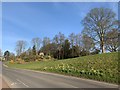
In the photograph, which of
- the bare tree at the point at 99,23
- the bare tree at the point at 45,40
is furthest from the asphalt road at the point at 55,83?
the bare tree at the point at 45,40

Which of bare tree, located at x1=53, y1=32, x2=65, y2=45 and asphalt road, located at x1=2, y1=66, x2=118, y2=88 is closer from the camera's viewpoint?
asphalt road, located at x1=2, y1=66, x2=118, y2=88

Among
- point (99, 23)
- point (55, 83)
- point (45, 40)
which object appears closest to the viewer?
point (55, 83)

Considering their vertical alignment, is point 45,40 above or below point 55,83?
above

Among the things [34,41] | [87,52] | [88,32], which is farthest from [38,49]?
[88,32]

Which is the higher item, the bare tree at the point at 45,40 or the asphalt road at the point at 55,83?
the bare tree at the point at 45,40

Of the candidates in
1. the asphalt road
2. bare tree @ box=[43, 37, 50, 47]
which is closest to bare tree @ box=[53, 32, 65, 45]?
bare tree @ box=[43, 37, 50, 47]

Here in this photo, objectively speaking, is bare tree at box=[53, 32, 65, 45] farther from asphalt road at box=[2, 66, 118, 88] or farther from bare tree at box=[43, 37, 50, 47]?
asphalt road at box=[2, 66, 118, 88]

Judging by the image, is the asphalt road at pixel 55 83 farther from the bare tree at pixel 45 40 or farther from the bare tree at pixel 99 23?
the bare tree at pixel 45 40

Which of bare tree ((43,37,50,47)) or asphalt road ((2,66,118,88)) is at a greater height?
bare tree ((43,37,50,47))

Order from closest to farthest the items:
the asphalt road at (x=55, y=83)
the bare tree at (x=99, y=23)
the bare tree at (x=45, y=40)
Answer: the asphalt road at (x=55, y=83), the bare tree at (x=99, y=23), the bare tree at (x=45, y=40)

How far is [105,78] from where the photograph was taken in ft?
77.3

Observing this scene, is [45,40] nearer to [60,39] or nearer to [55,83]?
[60,39]

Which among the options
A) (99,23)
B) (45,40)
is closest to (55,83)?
(99,23)

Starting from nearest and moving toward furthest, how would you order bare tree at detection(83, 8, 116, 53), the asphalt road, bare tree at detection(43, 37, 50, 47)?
the asphalt road
bare tree at detection(83, 8, 116, 53)
bare tree at detection(43, 37, 50, 47)
